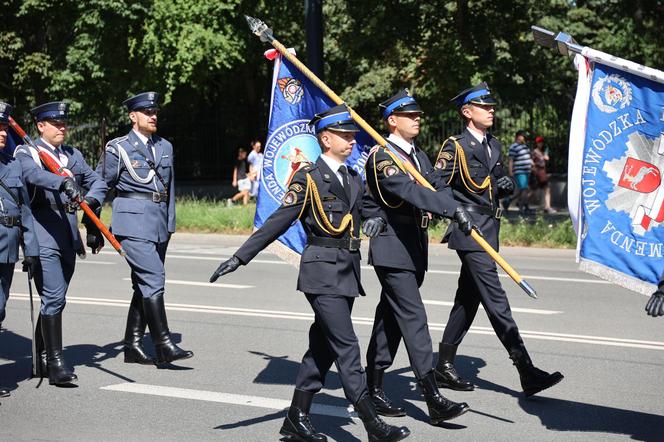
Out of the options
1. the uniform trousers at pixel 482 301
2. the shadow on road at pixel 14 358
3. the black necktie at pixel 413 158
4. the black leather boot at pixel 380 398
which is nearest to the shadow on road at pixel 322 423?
the black leather boot at pixel 380 398

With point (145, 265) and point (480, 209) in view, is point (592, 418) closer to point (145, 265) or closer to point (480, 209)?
point (480, 209)

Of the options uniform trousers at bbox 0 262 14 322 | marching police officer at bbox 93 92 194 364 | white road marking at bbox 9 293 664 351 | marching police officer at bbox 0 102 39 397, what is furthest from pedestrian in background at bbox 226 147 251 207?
uniform trousers at bbox 0 262 14 322

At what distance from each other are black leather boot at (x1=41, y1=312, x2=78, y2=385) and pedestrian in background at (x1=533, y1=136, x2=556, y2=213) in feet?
52.4

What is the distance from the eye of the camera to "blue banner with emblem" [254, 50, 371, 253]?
7363mm

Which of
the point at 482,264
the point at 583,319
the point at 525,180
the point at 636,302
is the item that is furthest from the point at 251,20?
the point at 525,180

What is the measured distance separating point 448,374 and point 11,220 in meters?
3.01

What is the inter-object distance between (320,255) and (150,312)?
2365mm

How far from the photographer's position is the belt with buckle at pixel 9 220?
6.89 meters

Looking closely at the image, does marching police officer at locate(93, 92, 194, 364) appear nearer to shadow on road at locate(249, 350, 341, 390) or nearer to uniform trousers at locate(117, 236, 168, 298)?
uniform trousers at locate(117, 236, 168, 298)

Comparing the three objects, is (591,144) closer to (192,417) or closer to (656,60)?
(192,417)

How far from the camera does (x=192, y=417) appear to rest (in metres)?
6.46

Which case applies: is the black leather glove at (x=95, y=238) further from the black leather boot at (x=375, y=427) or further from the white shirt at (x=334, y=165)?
the black leather boot at (x=375, y=427)

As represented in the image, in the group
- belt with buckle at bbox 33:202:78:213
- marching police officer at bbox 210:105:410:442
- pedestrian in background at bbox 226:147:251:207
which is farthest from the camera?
pedestrian in background at bbox 226:147:251:207

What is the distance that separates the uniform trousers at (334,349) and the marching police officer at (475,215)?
4.31 ft
